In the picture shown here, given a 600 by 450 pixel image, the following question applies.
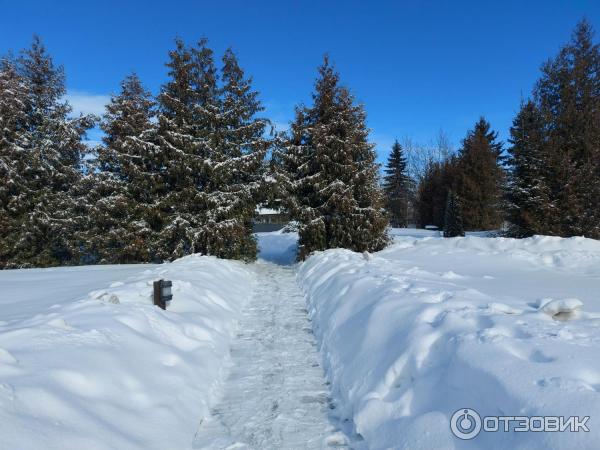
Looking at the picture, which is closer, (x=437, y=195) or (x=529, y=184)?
(x=529, y=184)

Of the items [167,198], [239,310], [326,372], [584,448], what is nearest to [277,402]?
[326,372]

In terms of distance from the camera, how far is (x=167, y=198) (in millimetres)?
13203

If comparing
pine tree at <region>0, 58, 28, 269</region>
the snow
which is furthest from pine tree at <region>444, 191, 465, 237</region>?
pine tree at <region>0, 58, 28, 269</region>

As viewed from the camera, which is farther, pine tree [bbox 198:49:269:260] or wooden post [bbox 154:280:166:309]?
pine tree [bbox 198:49:269:260]

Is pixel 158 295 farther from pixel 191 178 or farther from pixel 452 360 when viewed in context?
pixel 191 178

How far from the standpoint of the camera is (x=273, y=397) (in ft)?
11.8

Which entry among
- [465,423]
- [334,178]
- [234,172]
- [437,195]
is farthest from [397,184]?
[465,423]

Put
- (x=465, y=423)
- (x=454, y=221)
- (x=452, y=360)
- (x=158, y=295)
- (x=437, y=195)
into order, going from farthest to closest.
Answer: (x=437, y=195) → (x=454, y=221) → (x=158, y=295) → (x=452, y=360) → (x=465, y=423)

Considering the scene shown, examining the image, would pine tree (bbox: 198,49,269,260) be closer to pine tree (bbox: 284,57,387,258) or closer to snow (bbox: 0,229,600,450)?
pine tree (bbox: 284,57,387,258)

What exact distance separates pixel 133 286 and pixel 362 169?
10.6 m

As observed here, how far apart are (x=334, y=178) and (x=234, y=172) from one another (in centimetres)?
418

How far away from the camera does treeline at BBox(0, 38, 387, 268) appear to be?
13.1 m

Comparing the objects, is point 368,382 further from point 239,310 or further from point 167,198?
point 167,198

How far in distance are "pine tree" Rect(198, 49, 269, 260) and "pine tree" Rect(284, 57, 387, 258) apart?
1614 mm
